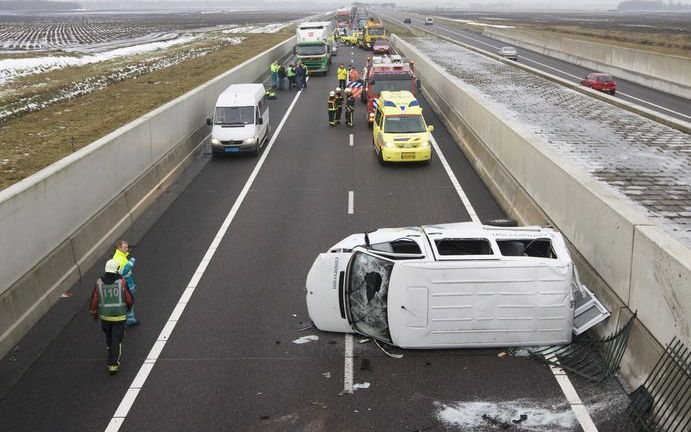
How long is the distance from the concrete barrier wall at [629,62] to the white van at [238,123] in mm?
27067

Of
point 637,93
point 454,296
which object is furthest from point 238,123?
point 637,93

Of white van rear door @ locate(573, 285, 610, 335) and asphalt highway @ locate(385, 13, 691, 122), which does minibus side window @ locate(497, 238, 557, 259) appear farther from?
asphalt highway @ locate(385, 13, 691, 122)

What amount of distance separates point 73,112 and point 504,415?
28664 millimetres

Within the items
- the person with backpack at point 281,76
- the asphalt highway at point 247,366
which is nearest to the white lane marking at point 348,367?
the asphalt highway at point 247,366

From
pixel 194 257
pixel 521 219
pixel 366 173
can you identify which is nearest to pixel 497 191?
pixel 521 219

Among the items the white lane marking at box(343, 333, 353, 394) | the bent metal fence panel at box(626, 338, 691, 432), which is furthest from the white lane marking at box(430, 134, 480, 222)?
the bent metal fence panel at box(626, 338, 691, 432)

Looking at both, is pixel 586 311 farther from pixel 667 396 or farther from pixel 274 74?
pixel 274 74

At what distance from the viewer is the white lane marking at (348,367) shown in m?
8.93

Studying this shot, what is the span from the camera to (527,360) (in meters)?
9.56

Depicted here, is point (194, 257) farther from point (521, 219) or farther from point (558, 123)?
point (558, 123)

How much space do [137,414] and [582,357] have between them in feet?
19.4

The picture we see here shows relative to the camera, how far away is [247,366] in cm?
952

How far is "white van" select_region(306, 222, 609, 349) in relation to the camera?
370 inches

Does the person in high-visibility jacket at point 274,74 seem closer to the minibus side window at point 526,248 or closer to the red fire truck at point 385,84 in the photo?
the red fire truck at point 385,84
